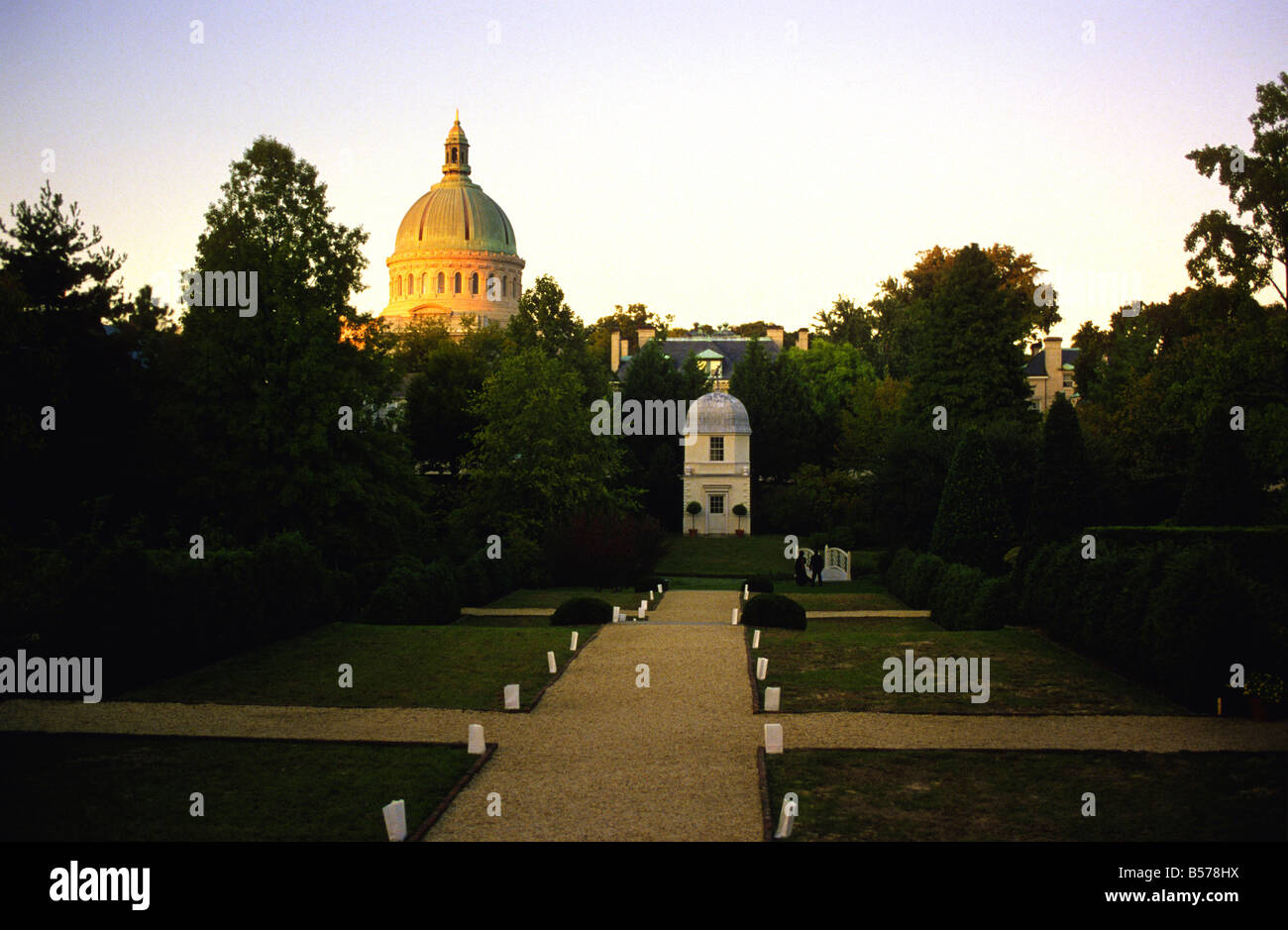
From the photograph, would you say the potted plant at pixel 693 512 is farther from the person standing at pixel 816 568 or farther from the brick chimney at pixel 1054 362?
the brick chimney at pixel 1054 362

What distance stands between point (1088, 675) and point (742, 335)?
281ft

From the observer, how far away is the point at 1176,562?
1898cm

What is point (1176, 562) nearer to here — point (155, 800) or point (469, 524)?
point (155, 800)

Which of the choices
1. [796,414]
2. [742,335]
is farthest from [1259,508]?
[742,335]

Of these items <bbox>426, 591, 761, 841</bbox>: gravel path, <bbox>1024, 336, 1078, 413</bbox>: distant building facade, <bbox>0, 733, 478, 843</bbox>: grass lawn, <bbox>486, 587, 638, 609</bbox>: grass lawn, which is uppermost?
<bbox>1024, 336, 1078, 413</bbox>: distant building facade

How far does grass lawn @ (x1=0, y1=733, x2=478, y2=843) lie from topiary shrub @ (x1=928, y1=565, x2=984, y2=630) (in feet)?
52.0

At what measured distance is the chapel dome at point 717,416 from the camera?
6262 cm

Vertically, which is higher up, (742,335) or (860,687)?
(742,335)

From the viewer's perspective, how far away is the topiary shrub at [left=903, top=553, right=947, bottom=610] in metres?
34.2

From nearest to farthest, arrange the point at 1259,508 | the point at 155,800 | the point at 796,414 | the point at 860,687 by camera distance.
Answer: the point at 155,800, the point at 860,687, the point at 1259,508, the point at 796,414

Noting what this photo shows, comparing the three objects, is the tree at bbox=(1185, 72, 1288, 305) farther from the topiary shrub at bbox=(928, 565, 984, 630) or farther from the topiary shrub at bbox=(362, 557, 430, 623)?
the topiary shrub at bbox=(362, 557, 430, 623)

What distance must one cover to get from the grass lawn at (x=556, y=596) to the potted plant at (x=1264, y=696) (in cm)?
2063

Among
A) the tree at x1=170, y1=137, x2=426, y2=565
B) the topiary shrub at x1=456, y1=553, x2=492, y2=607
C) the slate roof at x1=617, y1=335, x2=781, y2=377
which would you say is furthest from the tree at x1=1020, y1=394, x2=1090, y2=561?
the slate roof at x1=617, y1=335, x2=781, y2=377
